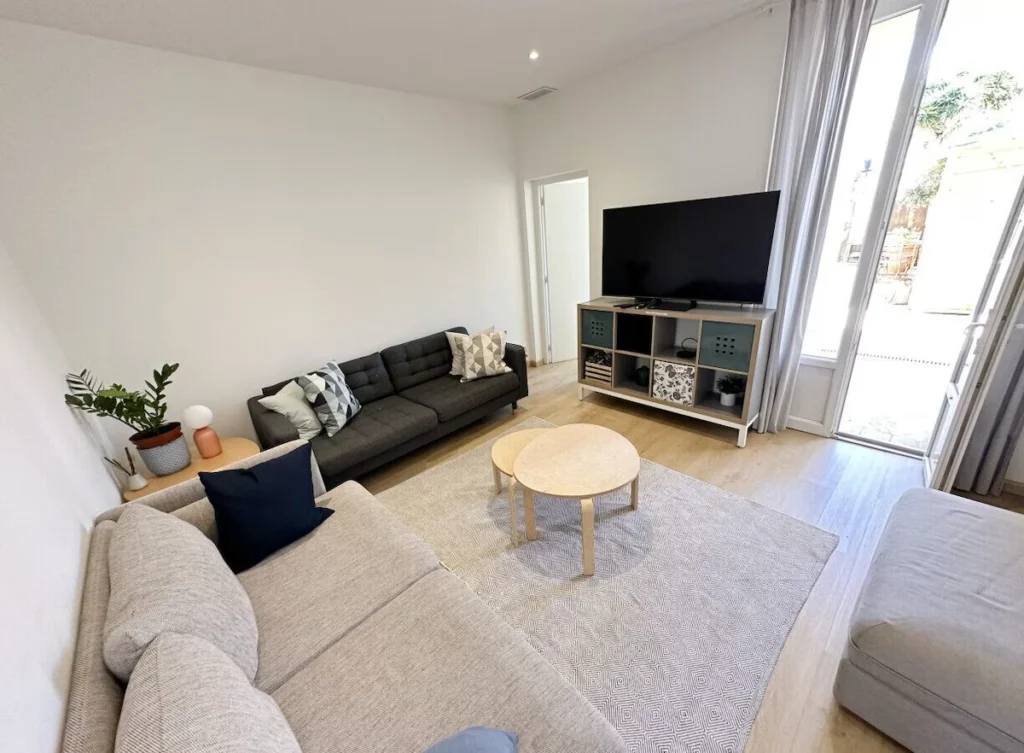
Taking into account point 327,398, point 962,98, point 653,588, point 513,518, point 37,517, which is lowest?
point 653,588

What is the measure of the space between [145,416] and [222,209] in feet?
4.52

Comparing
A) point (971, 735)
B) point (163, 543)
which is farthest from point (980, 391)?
point (163, 543)

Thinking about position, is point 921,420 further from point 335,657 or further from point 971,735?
point 335,657

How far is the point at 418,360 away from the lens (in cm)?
341

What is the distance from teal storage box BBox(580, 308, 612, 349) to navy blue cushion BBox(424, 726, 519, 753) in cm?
290

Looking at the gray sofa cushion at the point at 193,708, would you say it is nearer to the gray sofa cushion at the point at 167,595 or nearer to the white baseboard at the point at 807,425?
the gray sofa cushion at the point at 167,595

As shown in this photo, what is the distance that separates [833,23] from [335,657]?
3785mm

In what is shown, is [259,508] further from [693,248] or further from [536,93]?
[536,93]

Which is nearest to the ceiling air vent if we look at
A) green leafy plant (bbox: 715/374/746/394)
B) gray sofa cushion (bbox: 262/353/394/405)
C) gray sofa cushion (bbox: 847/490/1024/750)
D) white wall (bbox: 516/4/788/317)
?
white wall (bbox: 516/4/788/317)

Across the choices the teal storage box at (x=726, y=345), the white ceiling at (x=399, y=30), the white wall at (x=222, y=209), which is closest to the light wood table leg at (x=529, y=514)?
the teal storage box at (x=726, y=345)

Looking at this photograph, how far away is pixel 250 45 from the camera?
2.22 meters

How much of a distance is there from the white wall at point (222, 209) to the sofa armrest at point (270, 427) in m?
0.30

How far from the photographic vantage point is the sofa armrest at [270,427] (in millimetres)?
2322

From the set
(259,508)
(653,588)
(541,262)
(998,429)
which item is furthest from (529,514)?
(541,262)
